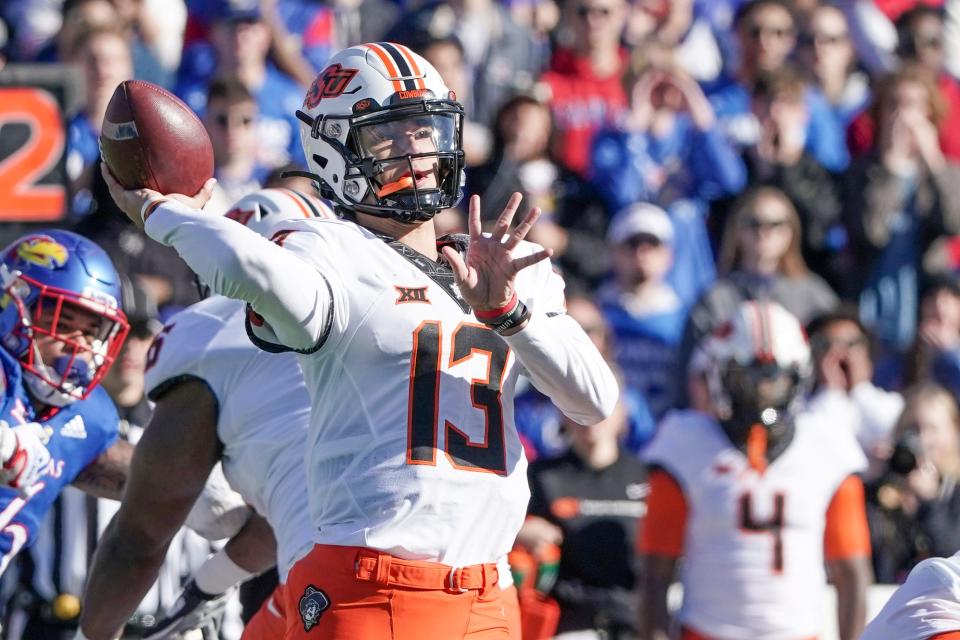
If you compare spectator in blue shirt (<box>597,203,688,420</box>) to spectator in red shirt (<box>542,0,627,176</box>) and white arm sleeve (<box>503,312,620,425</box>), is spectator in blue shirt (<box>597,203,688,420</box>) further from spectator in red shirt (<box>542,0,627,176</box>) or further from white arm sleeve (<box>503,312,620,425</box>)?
white arm sleeve (<box>503,312,620,425</box>)

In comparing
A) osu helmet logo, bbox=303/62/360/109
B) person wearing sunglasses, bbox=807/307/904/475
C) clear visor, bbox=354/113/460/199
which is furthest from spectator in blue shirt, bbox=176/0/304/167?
clear visor, bbox=354/113/460/199

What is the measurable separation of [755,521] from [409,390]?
3066 millimetres

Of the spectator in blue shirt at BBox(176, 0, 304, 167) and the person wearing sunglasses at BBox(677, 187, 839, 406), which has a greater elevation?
the spectator in blue shirt at BBox(176, 0, 304, 167)

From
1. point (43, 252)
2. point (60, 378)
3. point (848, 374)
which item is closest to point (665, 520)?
point (848, 374)

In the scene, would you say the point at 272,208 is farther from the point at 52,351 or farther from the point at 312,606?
the point at 312,606

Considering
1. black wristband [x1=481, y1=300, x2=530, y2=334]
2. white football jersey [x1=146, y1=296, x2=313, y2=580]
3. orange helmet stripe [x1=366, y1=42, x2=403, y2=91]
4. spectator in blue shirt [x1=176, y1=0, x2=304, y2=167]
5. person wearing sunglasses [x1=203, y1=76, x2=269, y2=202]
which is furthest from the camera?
spectator in blue shirt [x1=176, y1=0, x2=304, y2=167]

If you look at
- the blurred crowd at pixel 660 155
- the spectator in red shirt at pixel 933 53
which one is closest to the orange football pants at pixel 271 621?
the blurred crowd at pixel 660 155

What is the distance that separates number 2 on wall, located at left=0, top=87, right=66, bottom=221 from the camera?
22.2ft

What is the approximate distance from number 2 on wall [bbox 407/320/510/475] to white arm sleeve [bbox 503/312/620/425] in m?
0.10

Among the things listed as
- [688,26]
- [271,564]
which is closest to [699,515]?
[271,564]

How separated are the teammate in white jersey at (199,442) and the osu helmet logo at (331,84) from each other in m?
0.54

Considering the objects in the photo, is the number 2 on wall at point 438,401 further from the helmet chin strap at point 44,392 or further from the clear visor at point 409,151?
the helmet chin strap at point 44,392

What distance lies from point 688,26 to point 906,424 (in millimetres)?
3354

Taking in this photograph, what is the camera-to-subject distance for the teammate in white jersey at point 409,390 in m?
3.67
